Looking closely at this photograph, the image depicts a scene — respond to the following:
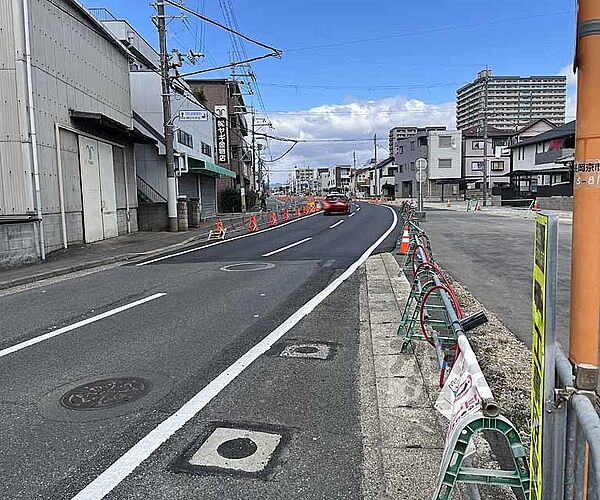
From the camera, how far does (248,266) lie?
44.8ft

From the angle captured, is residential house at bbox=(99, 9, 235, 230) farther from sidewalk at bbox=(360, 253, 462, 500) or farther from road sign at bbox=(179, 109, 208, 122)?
sidewalk at bbox=(360, 253, 462, 500)

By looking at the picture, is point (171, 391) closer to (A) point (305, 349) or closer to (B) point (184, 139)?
(A) point (305, 349)

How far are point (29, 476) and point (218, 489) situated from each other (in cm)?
133

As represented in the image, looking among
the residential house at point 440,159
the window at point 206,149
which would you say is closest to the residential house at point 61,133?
the window at point 206,149

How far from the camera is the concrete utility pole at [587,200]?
2.12m

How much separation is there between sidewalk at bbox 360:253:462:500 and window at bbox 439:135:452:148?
71.7 meters

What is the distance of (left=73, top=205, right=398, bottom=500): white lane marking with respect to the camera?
3.46 meters

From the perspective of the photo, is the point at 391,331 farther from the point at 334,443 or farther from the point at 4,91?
the point at 4,91

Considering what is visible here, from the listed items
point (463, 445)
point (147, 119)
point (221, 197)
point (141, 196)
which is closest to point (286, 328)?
point (463, 445)

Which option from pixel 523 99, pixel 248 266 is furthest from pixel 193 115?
pixel 523 99

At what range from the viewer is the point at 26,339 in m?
7.09

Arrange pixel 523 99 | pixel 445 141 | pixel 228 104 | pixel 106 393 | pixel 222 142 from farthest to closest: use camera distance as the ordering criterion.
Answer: pixel 523 99
pixel 445 141
pixel 228 104
pixel 222 142
pixel 106 393

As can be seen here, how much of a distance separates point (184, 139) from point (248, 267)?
71.5 feet

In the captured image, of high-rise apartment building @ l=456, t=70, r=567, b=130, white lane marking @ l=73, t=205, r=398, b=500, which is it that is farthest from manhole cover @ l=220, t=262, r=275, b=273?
high-rise apartment building @ l=456, t=70, r=567, b=130
